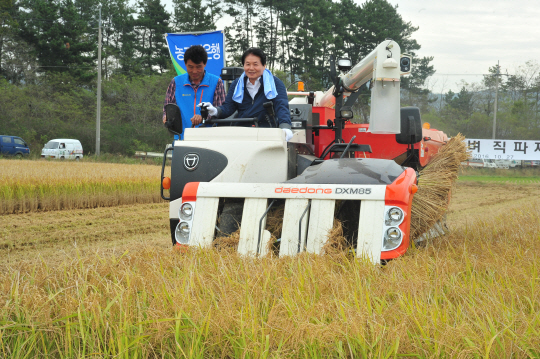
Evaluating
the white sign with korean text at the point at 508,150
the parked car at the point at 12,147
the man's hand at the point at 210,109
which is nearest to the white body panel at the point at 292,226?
the man's hand at the point at 210,109

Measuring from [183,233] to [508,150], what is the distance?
86.4 feet

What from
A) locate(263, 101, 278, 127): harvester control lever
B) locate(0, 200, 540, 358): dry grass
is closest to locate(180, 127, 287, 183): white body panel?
locate(263, 101, 278, 127): harvester control lever

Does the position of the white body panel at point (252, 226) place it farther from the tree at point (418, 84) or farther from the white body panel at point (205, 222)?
the tree at point (418, 84)

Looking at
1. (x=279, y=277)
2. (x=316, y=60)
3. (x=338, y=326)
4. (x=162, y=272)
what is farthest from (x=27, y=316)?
(x=316, y=60)

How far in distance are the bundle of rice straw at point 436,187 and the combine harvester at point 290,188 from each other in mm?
351

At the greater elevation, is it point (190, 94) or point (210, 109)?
point (190, 94)

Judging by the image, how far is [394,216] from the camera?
347 centimetres

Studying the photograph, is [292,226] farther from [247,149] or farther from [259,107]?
[259,107]

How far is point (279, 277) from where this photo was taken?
2.96 metres

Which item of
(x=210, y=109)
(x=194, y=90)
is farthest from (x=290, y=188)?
(x=194, y=90)

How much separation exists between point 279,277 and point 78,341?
1.14 m

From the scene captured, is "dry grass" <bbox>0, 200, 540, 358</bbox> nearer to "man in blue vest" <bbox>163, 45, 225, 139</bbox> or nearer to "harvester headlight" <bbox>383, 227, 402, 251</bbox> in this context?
"harvester headlight" <bbox>383, 227, 402, 251</bbox>

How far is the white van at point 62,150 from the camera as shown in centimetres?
3198

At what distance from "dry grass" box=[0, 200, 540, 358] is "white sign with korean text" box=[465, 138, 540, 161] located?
25124 mm
